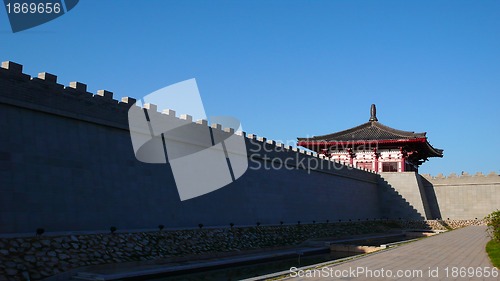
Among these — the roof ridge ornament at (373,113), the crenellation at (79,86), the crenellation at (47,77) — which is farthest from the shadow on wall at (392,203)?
the crenellation at (47,77)

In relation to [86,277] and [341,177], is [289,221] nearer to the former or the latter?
[341,177]

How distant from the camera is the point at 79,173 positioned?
15.1 metres

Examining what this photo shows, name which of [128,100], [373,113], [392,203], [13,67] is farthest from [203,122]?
[373,113]

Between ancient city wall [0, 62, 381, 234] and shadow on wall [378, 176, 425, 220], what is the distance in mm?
22879

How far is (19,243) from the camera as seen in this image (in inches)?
473

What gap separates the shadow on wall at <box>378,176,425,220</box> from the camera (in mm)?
42875

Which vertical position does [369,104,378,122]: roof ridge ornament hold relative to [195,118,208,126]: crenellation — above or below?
above

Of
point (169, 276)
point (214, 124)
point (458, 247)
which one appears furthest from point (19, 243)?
point (458, 247)

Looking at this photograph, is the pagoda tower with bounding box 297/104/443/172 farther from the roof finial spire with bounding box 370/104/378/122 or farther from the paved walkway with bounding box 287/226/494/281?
the paved walkway with bounding box 287/226/494/281

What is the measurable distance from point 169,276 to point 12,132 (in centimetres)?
587

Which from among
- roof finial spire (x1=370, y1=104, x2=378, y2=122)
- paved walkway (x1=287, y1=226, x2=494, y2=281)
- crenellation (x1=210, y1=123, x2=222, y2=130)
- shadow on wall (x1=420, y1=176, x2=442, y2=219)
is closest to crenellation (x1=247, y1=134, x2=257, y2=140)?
crenellation (x1=210, y1=123, x2=222, y2=130)

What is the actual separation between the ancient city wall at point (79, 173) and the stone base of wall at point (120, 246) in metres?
0.76

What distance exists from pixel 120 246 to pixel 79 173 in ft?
8.53

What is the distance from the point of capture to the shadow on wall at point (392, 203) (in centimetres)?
4288
